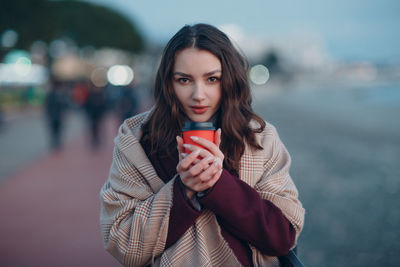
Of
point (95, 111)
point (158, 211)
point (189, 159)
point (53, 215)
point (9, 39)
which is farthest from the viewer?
point (9, 39)

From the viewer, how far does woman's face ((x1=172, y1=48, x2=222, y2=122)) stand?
5.53ft

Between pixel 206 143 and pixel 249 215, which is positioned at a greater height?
pixel 206 143

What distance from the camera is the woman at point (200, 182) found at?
61.1 inches

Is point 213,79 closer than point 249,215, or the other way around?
point 249,215

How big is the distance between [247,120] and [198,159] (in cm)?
51

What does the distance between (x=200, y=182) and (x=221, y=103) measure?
487 mm

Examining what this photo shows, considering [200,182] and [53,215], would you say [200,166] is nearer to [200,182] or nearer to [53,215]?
[200,182]

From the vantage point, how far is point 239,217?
5.02 ft

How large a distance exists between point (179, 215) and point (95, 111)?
31.8 ft

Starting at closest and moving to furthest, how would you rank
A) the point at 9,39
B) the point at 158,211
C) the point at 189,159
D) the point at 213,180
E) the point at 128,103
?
1. the point at 189,159
2. the point at 213,180
3. the point at 158,211
4. the point at 128,103
5. the point at 9,39

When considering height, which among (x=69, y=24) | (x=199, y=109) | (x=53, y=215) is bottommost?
(x=53, y=215)

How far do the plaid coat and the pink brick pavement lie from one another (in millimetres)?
2385

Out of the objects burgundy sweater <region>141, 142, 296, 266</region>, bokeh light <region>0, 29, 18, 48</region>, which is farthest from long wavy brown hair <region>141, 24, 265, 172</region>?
bokeh light <region>0, 29, 18, 48</region>

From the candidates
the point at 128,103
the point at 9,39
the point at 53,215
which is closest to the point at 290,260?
the point at 53,215
